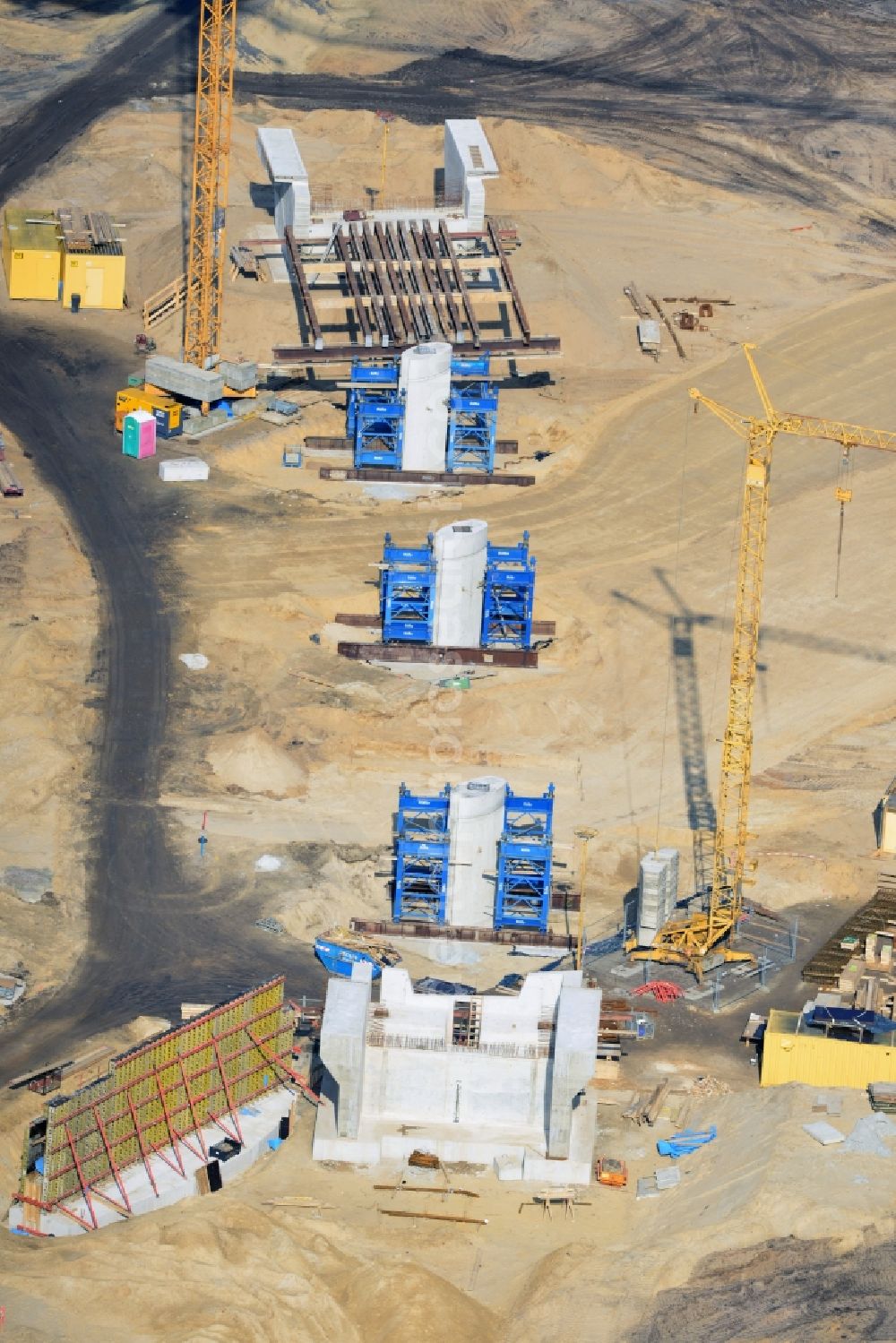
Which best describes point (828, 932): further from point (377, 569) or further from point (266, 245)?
point (266, 245)

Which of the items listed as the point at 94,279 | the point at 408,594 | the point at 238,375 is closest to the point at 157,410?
the point at 238,375

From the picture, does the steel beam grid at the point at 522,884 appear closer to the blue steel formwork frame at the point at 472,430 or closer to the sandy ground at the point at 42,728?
the sandy ground at the point at 42,728

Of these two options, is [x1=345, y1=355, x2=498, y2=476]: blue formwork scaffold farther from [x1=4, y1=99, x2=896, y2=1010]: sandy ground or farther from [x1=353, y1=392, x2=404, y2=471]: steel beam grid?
[x1=4, y1=99, x2=896, y2=1010]: sandy ground

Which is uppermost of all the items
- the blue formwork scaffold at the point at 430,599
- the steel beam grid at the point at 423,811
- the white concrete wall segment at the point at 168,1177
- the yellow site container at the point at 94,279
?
the yellow site container at the point at 94,279

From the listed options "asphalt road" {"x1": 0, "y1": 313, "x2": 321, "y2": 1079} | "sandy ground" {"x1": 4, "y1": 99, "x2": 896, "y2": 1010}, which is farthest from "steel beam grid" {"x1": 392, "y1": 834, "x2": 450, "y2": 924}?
"asphalt road" {"x1": 0, "y1": 313, "x2": 321, "y2": 1079}

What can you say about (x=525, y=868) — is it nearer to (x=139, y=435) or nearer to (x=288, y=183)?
Answer: (x=139, y=435)

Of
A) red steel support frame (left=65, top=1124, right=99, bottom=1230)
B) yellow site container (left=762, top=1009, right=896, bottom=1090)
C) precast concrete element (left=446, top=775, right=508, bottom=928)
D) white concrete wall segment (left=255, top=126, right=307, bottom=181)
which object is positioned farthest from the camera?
white concrete wall segment (left=255, top=126, right=307, bottom=181)

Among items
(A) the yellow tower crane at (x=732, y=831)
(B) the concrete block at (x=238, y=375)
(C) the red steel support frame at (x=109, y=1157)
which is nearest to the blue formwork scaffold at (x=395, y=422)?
(B) the concrete block at (x=238, y=375)
